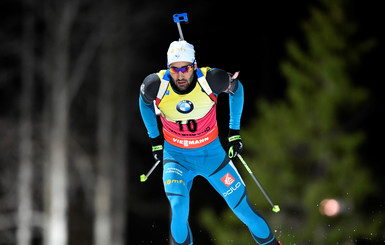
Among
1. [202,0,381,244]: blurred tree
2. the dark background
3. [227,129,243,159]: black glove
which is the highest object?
the dark background

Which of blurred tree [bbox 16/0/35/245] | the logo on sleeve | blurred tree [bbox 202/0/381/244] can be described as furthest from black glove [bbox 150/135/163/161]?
blurred tree [bbox 202/0/381/244]

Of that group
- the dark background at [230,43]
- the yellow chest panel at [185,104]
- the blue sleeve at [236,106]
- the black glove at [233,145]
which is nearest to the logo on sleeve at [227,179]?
the black glove at [233,145]

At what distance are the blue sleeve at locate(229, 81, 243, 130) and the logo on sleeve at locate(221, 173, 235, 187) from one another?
Result: 1.70ft

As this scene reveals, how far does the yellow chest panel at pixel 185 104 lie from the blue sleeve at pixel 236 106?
354 millimetres

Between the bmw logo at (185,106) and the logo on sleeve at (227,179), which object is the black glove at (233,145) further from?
the bmw logo at (185,106)

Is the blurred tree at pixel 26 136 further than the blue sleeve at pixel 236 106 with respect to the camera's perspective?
Yes

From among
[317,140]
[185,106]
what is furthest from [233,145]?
[317,140]

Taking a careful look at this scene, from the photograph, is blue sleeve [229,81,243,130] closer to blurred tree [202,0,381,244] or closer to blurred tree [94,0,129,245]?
blurred tree [202,0,381,244]

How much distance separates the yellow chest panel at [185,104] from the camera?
5906mm

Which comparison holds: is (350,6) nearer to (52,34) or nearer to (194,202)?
(52,34)

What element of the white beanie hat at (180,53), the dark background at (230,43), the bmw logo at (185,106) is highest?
the dark background at (230,43)

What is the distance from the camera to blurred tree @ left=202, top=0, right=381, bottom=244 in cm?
1795

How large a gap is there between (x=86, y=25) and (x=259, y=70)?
6.89 m

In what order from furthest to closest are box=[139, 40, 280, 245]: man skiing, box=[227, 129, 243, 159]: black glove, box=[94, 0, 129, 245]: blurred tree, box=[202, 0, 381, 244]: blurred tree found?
box=[94, 0, 129, 245]: blurred tree, box=[202, 0, 381, 244]: blurred tree, box=[227, 129, 243, 159]: black glove, box=[139, 40, 280, 245]: man skiing
